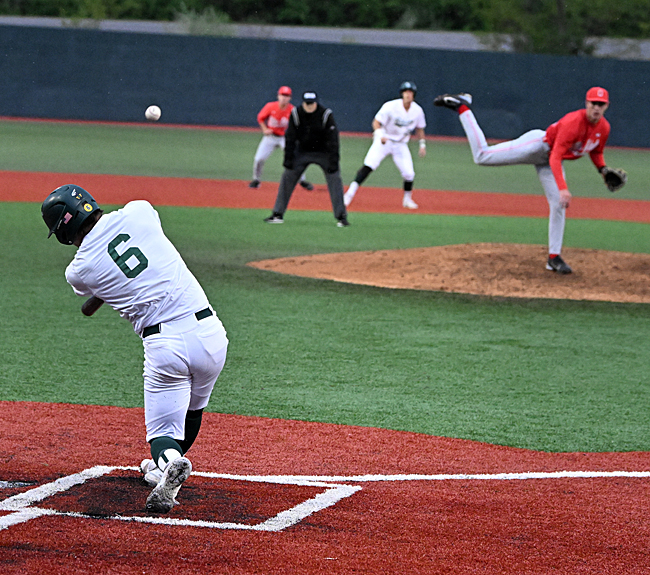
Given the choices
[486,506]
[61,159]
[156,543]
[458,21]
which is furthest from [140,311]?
[458,21]

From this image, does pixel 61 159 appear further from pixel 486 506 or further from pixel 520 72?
pixel 486 506

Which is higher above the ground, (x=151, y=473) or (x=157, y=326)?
(x=157, y=326)

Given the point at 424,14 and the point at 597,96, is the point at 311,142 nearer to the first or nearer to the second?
the point at 597,96

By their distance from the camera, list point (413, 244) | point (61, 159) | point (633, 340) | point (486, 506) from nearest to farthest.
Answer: point (486, 506) < point (633, 340) < point (413, 244) < point (61, 159)

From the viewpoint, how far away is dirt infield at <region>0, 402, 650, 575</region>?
13.3ft

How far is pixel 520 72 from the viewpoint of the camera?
3806 cm

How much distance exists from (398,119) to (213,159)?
1124 cm

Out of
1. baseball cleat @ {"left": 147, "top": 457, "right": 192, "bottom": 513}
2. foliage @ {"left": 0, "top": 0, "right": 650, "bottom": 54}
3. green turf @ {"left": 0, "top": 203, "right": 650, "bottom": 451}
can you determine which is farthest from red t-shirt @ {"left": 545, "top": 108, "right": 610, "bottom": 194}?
foliage @ {"left": 0, "top": 0, "right": 650, "bottom": 54}

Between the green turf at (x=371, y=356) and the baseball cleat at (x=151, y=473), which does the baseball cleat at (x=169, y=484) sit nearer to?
the baseball cleat at (x=151, y=473)

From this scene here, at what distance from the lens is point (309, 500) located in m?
4.83

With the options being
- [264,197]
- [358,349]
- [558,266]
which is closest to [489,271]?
[558,266]

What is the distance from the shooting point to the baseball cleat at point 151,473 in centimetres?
478

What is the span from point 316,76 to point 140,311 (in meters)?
35.0

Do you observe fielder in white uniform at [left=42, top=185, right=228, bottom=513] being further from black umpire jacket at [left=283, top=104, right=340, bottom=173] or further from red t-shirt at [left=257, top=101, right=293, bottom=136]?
red t-shirt at [left=257, top=101, right=293, bottom=136]
